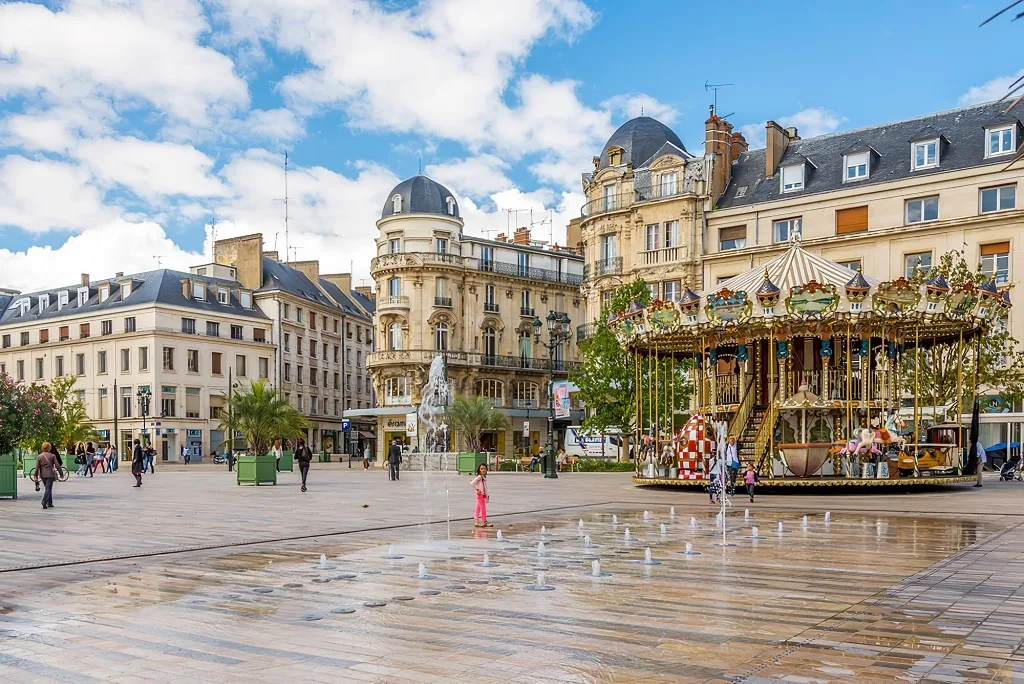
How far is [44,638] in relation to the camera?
7.93 m

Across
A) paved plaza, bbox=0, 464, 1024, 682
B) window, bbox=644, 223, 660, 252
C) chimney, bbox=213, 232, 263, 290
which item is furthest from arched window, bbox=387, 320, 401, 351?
paved plaza, bbox=0, 464, 1024, 682

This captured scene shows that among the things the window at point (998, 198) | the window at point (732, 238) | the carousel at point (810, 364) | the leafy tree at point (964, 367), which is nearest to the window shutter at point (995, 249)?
the window at point (998, 198)

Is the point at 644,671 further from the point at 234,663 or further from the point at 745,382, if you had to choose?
the point at 745,382

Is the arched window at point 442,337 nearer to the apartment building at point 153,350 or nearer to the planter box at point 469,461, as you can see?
the apartment building at point 153,350

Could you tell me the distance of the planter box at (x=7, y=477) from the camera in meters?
25.9

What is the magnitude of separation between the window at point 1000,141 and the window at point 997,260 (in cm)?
395

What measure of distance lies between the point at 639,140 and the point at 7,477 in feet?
131

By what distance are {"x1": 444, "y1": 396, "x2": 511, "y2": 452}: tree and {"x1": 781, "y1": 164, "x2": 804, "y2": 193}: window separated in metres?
18.9

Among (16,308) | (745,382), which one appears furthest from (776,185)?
(16,308)

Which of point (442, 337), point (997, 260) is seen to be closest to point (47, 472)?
point (997, 260)

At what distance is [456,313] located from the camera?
6725 cm

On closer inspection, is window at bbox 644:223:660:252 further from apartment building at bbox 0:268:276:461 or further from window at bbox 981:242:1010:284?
apartment building at bbox 0:268:276:461

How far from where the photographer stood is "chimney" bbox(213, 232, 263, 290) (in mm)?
76750

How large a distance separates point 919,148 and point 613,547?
1480 inches
